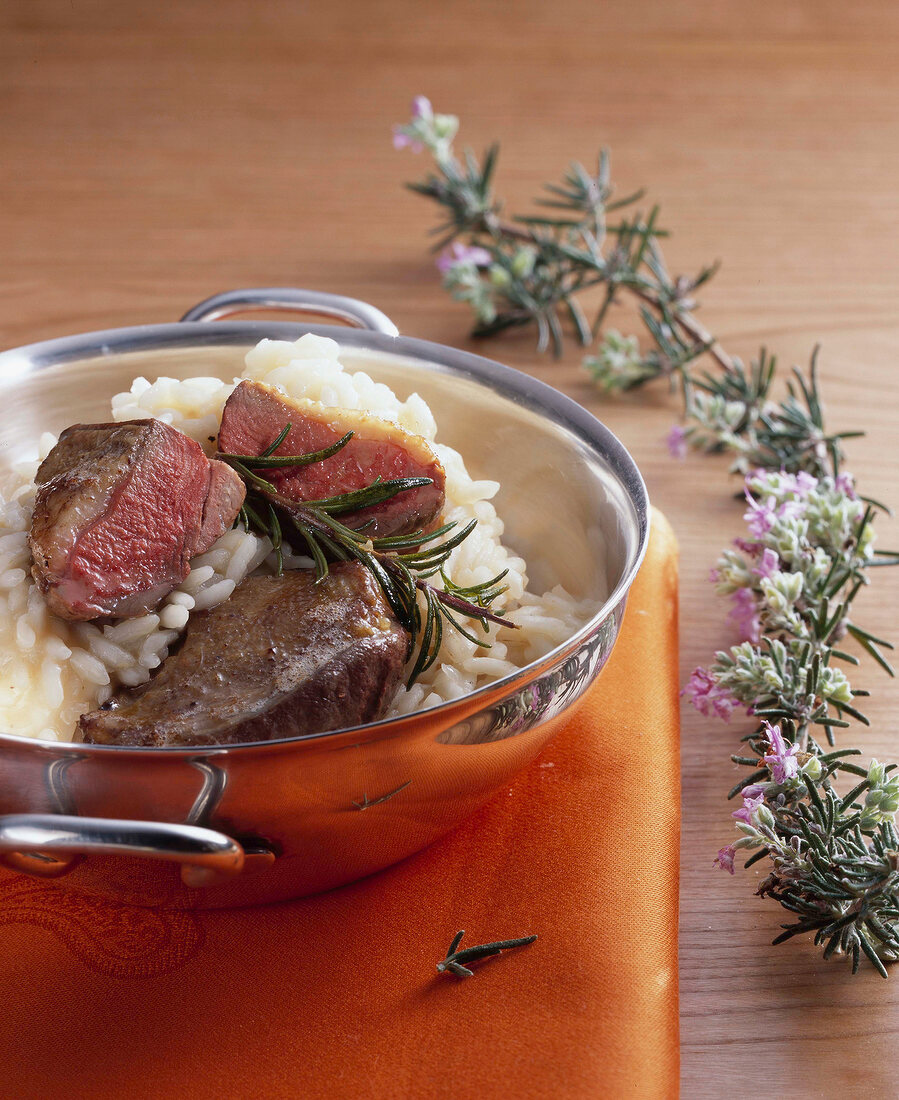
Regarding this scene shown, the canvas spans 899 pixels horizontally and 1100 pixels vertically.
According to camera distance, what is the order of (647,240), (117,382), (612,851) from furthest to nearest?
(647,240)
(117,382)
(612,851)

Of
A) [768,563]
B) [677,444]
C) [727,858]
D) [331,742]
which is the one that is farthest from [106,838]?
[677,444]

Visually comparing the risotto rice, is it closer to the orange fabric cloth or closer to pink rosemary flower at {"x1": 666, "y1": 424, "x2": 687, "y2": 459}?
the orange fabric cloth

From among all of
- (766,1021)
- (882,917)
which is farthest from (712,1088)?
(882,917)

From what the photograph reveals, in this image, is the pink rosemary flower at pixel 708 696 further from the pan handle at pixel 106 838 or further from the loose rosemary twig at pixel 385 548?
the pan handle at pixel 106 838

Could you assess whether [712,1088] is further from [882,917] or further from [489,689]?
[489,689]

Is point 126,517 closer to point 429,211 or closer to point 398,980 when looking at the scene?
point 398,980

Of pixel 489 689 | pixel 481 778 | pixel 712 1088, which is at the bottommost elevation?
pixel 712 1088
